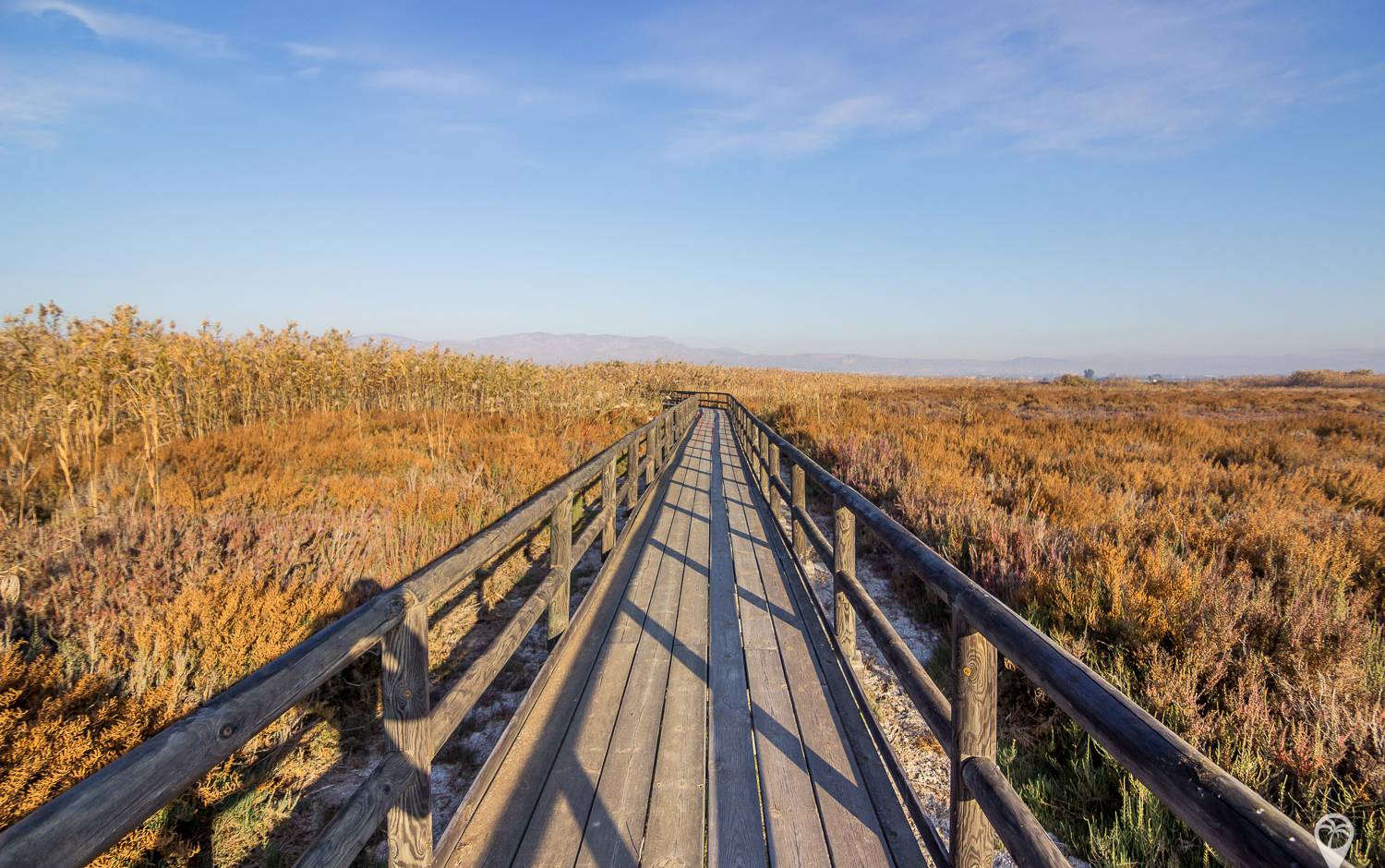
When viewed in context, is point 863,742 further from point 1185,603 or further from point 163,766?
point 163,766

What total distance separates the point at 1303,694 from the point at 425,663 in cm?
405

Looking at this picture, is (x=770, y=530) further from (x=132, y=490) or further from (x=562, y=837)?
(x=132, y=490)

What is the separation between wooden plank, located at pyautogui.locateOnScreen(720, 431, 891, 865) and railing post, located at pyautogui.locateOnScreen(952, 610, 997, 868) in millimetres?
449

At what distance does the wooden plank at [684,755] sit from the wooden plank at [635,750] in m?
0.04

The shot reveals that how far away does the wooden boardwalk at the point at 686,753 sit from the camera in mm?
2260

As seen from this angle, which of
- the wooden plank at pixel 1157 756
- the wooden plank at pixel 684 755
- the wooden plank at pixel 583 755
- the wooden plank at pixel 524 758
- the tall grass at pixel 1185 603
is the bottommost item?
the wooden plank at pixel 684 755

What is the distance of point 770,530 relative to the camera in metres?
7.33

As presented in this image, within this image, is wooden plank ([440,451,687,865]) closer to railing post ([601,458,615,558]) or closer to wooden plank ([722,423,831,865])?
railing post ([601,458,615,558])

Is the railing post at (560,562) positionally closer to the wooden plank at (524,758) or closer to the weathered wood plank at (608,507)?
the wooden plank at (524,758)

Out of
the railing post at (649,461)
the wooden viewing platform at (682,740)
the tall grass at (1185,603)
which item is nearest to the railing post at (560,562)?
the wooden viewing platform at (682,740)

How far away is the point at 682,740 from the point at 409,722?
1.52 metres

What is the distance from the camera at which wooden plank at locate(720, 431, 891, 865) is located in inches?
90.4

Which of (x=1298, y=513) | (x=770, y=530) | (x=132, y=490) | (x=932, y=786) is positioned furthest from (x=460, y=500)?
(x=1298, y=513)

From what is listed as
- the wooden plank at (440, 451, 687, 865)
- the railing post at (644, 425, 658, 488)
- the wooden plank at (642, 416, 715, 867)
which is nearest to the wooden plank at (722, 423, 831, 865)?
the wooden plank at (642, 416, 715, 867)
